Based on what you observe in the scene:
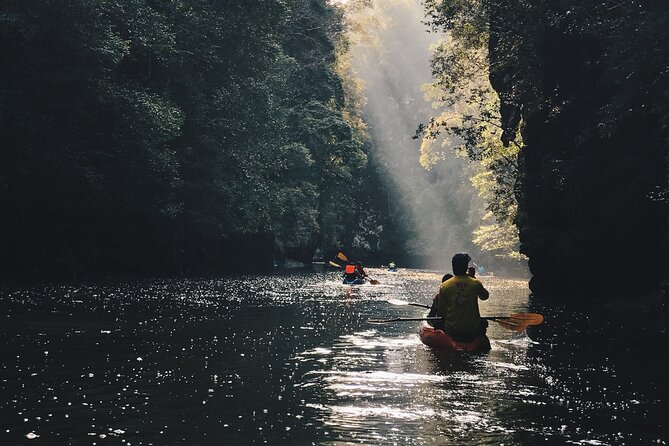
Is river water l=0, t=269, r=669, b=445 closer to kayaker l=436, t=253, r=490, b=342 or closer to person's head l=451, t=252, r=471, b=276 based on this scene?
kayaker l=436, t=253, r=490, b=342

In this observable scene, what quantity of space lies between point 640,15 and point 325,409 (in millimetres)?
18046

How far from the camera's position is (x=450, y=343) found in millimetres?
16328

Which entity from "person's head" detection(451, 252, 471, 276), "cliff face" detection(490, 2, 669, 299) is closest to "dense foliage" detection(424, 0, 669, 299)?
"cliff face" detection(490, 2, 669, 299)

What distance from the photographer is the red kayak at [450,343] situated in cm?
1620

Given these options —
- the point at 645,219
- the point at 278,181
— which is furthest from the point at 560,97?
the point at 278,181

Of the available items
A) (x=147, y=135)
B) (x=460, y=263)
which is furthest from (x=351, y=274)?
(x=460, y=263)

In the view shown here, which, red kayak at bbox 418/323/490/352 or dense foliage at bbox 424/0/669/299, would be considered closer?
red kayak at bbox 418/323/490/352

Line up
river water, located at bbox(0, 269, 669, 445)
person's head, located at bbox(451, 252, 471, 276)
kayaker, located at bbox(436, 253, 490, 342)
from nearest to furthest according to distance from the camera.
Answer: river water, located at bbox(0, 269, 669, 445) < person's head, located at bbox(451, 252, 471, 276) < kayaker, located at bbox(436, 253, 490, 342)

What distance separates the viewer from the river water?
9.21 metres

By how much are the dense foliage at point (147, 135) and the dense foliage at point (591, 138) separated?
50.0 ft

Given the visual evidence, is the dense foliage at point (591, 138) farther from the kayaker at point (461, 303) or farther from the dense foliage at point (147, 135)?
the dense foliage at point (147, 135)

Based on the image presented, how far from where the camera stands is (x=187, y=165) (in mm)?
46125

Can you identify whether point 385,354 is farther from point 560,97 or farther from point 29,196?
point 29,196

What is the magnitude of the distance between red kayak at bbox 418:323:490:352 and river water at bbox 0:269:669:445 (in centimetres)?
22
